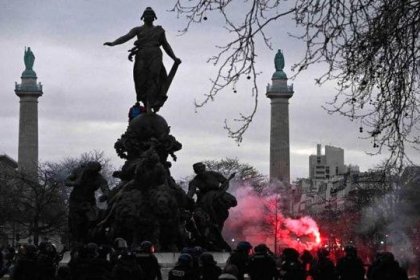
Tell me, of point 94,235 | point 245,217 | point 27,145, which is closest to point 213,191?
point 94,235

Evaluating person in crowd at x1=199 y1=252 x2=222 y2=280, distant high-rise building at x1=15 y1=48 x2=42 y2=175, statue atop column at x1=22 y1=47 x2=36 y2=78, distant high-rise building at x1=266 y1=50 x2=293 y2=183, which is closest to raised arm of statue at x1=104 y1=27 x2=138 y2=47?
person in crowd at x1=199 y1=252 x2=222 y2=280

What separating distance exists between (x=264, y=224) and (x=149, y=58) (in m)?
71.7

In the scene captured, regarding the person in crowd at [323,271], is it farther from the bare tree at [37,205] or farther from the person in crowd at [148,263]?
the bare tree at [37,205]

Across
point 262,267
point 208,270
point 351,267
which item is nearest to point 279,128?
point 351,267

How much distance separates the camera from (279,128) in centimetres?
11975

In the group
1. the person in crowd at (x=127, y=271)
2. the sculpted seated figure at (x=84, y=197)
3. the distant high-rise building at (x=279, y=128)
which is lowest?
the person in crowd at (x=127, y=271)

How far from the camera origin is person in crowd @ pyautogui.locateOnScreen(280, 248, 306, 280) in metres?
16.7

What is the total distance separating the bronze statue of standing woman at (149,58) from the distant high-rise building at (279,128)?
90.0 m

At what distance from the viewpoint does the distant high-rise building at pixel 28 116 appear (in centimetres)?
11638

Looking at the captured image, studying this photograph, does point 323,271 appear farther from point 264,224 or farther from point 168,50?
point 264,224

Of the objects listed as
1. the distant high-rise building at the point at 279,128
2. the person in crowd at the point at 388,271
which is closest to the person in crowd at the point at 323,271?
the person in crowd at the point at 388,271

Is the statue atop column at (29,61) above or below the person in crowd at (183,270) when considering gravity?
above

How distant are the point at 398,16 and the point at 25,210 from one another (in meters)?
64.1

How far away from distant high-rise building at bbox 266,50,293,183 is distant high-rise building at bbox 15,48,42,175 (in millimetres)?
23970
